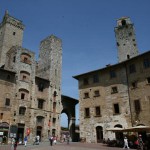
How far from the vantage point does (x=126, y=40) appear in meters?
43.1

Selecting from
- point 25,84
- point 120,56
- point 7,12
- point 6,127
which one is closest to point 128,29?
point 120,56

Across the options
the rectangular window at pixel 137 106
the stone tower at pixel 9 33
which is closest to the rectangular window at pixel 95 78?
the rectangular window at pixel 137 106

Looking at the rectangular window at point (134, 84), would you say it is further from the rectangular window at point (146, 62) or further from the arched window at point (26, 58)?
the arched window at point (26, 58)

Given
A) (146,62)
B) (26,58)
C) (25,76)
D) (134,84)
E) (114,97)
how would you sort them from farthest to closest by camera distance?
(26,58) < (25,76) < (114,97) < (134,84) < (146,62)

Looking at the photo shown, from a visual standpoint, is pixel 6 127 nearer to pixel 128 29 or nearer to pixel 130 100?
pixel 130 100

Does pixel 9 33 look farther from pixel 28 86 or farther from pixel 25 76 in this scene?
pixel 28 86

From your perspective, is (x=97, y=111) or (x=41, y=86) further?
(x=41, y=86)

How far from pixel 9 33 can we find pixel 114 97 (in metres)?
28.6

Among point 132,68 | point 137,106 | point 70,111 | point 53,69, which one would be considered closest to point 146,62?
point 132,68

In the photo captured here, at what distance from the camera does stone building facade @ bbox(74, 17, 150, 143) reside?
28.3 m

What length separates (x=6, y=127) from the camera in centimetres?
3056

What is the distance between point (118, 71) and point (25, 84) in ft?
55.5

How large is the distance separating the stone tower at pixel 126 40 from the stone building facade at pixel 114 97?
10.4 metres

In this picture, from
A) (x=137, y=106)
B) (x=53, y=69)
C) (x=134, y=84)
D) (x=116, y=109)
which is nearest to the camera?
(x=137, y=106)
